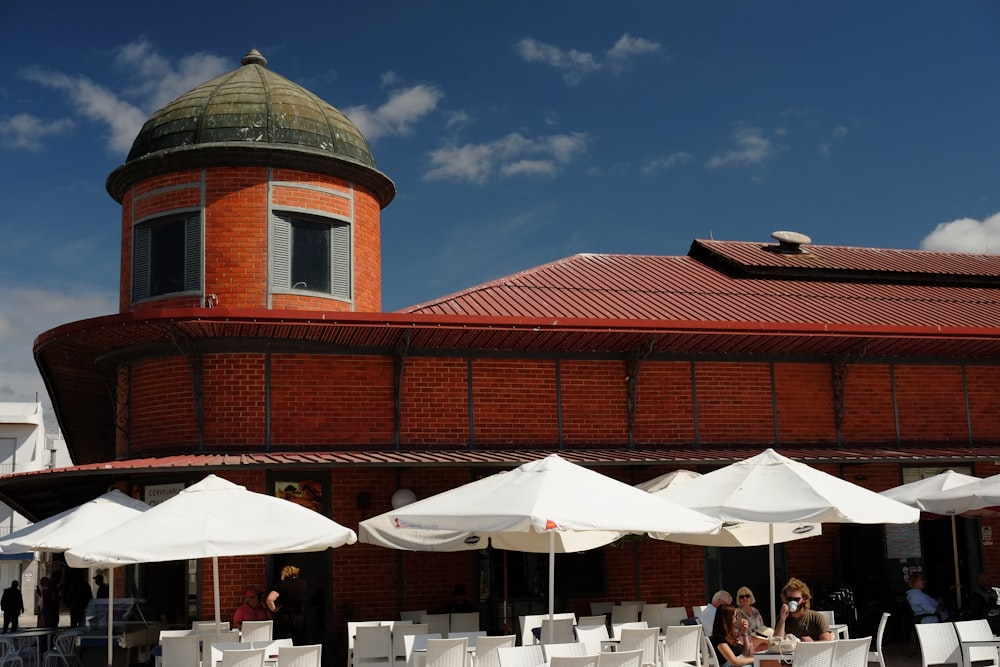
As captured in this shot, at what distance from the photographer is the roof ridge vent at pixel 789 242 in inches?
877

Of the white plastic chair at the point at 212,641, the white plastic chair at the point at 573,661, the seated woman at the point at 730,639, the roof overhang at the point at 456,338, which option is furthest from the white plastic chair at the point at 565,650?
the roof overhang at the point at 456,338

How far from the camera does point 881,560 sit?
16984 millimetres

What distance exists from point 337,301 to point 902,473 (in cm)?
968

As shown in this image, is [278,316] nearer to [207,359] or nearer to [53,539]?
[207,359]

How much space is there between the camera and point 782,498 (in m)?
11.3

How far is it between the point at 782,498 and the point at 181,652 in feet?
21.8

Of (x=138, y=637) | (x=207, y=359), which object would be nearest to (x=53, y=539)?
(x=138, y=637)

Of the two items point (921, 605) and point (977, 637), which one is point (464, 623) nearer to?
point (921, 605)

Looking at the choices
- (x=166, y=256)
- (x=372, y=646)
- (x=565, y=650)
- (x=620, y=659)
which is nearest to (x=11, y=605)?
(x=166, y=256)

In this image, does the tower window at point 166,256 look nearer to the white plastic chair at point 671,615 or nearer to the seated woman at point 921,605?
the white plastic chair at point 671,615

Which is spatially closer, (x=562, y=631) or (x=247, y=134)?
(x=562, y=631)

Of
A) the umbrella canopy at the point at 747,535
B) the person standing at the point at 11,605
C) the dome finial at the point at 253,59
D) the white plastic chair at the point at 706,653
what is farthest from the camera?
the person standing at the point at 11,605

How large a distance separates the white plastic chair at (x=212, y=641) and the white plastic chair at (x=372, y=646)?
1340 millimetres

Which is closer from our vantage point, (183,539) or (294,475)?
(183,539)
